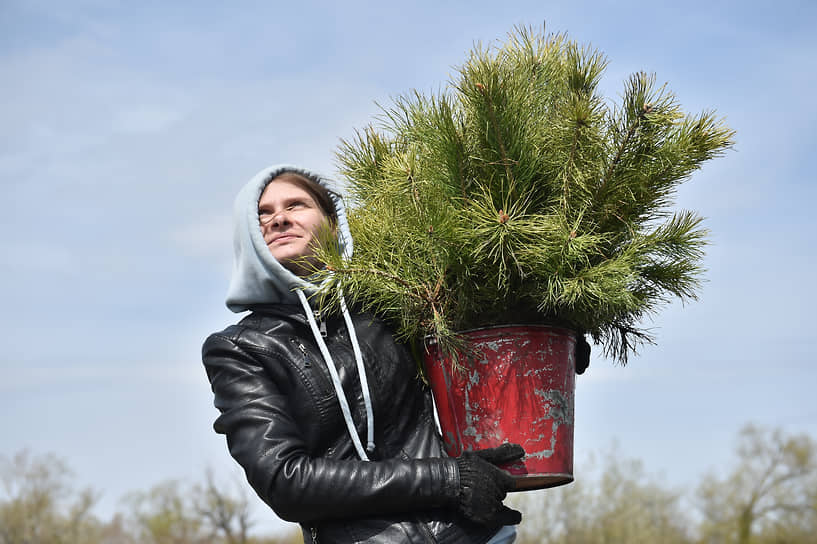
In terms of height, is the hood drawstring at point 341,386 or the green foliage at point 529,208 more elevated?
the green foliage at point 529,208

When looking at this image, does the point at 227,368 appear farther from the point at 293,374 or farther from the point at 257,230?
the point at 257,230

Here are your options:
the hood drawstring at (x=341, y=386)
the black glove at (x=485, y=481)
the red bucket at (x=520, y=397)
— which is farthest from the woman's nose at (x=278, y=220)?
the black glove at (x=485, y=481)

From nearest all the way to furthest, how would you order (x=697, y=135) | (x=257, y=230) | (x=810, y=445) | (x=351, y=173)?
(x=697, y=135)
(x=257, y=230)
(x=351, y=173)
(x=810, y=445)

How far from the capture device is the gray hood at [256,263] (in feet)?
7.58

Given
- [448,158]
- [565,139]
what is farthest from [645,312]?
[448,158]

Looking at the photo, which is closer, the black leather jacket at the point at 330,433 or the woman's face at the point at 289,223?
the black leather jacket at the point at 330,433

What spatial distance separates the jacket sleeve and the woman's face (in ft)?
1.53

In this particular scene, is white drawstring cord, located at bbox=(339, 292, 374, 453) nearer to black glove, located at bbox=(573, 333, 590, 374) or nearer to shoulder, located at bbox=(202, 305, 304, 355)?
shoulder, located at bbox=(202, 305, 304, 355)

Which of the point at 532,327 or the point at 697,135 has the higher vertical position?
the point at 697,135

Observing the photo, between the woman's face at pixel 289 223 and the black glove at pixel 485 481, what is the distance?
75 centimetres

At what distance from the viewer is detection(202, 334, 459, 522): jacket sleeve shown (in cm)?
204

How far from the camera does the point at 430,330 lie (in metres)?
2.18

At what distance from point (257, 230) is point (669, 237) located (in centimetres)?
118

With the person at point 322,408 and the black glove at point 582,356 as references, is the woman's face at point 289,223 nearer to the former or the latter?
the person at point 322,408
